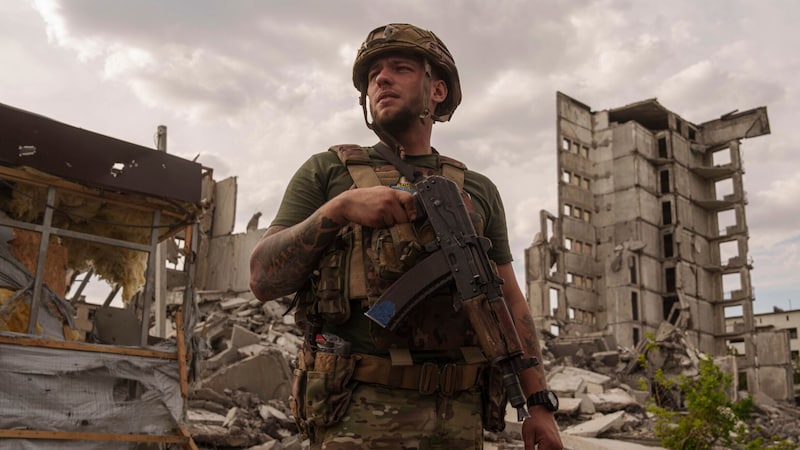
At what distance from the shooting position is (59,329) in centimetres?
724

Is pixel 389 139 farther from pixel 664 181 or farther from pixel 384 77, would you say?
pixel 664 181

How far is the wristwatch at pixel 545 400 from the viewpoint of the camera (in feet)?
6.68

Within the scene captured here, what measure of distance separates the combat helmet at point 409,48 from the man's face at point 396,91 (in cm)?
4

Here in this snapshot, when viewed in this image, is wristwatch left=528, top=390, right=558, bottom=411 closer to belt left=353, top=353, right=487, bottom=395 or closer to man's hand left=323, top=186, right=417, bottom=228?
belt left=353, top=353, right=487, bottom=395

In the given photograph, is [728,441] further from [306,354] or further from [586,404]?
[306,354]

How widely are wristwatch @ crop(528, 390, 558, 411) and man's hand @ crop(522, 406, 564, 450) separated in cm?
3

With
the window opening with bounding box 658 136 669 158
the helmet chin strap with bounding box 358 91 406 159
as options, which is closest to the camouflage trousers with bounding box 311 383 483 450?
the helmet chin strap with bounding box 358 91 406 159

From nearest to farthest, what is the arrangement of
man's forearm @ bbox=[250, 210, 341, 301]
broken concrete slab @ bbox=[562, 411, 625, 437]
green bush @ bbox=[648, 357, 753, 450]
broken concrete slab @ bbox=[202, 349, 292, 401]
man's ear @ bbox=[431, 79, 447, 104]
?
man's forearm @ bbox=[250, 210, 341, 301]
man's ear @ bbox=[431, 79, 447, 104]
green bush @ bbox=[648, 357, 753, 450]
broken concrete slab @ bbox=[562, 411, 625, 437]
broken concrete slab @ bbox=[202, 349, 292, 401]

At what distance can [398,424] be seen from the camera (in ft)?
6.33

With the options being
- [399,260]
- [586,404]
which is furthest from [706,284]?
[399,260]

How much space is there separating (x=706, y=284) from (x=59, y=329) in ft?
121

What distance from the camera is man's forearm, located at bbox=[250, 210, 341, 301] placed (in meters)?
2.01

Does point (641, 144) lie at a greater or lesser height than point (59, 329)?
greater

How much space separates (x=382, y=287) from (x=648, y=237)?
3568 centimetres
